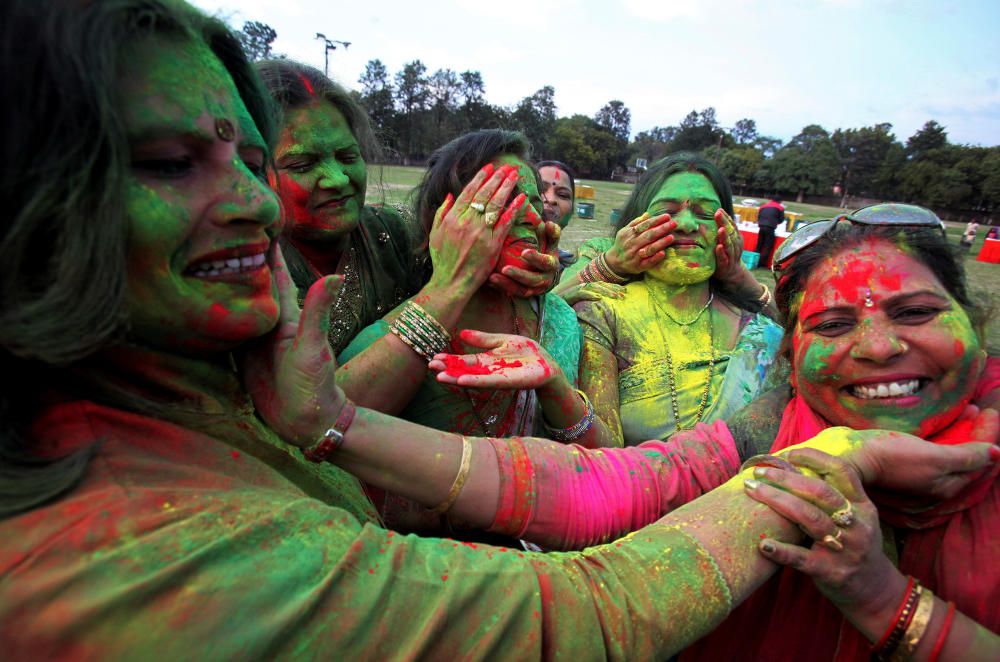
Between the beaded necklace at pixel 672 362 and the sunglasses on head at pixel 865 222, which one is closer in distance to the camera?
the sunglasses on head at pixel 865 222

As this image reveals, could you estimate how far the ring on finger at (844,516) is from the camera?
1.26m

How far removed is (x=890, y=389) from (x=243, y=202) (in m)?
1.85

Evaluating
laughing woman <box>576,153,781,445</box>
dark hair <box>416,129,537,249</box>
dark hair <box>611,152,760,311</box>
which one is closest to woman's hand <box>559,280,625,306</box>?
laughing woman <box>576,153,781,445</box>

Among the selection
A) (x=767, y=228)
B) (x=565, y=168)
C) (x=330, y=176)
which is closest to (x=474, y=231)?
(x=330, y=176)

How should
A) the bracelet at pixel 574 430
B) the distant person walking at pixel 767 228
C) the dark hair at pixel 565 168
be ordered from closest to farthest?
the bracelet at pixel 574 430 < the dark hair at pixel 565 168 < the distant person walking at pixel 767 228

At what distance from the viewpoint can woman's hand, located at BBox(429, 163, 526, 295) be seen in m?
2.06

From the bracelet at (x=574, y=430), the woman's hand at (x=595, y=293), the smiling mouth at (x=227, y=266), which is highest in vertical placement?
the smiling mouth at (x=227, y=266)

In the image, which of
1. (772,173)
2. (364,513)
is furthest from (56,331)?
(772,173)

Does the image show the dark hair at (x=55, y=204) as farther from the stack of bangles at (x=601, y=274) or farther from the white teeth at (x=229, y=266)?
the stack of bangles at (x=601, y=274)

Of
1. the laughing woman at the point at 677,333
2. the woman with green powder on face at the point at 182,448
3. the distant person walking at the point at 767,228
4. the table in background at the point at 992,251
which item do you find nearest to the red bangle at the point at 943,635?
the woman with green powder on face at the point at 182,448

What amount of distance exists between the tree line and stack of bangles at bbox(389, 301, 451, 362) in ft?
Answer: 111

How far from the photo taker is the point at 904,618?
1299 mm

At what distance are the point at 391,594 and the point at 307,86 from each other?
2183 millimetres

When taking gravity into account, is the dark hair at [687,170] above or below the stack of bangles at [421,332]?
above
